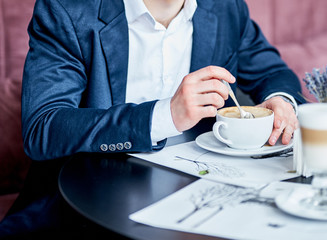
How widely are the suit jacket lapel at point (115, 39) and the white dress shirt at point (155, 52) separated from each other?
81 mm

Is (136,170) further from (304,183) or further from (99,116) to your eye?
(304,183)

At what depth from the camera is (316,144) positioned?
75 centimetres

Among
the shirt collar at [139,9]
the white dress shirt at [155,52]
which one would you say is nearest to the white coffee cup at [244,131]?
the white dress shirt at [155,52]

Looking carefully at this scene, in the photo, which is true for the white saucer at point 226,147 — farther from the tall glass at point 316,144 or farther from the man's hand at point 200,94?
Answer: the tall glass at point 316,144

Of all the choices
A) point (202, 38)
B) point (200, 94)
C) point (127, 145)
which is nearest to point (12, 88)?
point (202, 38)

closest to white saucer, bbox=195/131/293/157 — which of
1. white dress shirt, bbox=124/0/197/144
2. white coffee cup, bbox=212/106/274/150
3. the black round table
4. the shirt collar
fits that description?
white coffee cup, bbox=212/106/274/150

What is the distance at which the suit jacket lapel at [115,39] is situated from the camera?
1316mm

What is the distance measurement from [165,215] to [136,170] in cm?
22

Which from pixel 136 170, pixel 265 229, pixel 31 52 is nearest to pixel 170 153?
pixel 136 170

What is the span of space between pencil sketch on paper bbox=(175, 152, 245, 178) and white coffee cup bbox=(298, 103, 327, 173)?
15 cm

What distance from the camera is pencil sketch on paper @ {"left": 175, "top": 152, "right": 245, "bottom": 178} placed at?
88 centimetres

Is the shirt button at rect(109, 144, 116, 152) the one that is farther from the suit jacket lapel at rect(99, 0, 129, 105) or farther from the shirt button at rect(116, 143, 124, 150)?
the suit jacket lapel at rect(99, 0, 129, 105)

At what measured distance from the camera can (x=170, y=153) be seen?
1.03 metres

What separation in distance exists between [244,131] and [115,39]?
54 cm
